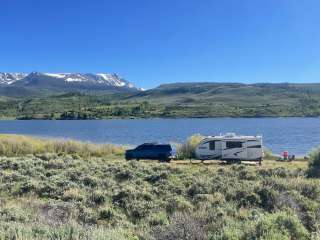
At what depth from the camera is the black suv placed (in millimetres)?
32938

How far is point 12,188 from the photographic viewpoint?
696 inches

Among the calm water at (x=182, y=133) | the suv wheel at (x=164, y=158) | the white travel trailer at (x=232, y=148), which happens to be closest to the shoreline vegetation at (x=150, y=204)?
the suv wheel at (x=164, y=158)

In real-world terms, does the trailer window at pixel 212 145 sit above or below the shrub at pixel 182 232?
above

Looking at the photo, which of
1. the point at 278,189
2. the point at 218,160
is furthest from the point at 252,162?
the point at 278,189

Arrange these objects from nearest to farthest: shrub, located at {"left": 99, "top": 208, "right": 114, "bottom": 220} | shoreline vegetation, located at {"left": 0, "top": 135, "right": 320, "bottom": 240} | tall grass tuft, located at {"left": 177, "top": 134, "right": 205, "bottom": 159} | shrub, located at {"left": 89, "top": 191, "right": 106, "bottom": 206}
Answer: shoreline vegetation, located at {"left": 0, "top": 135, "right": 320, "bottom": 240} → shrub, located at {"left": 99, "top": 208, "right": 114, "bottom": 220} → shrub, located at {"left": 89, "top": 191, "right": 106, "bottom": 206} → tall grass tuft, located at {"left": 177, "top": 134, "right": 205, "bottom": 159}

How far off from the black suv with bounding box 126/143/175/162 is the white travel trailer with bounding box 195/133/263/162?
2334 millimetres

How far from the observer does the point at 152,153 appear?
3319cm

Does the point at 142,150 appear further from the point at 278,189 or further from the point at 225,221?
the point at 225,221

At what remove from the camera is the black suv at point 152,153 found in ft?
108

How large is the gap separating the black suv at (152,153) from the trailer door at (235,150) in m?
3.82

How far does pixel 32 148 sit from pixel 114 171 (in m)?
15.4

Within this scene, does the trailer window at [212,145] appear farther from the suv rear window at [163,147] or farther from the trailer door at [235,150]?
the suv rear window at [163,147]

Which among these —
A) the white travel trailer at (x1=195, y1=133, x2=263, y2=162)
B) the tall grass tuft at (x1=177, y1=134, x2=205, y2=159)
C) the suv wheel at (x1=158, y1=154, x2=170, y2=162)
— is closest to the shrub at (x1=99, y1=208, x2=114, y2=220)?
the suv wheel at (x1=158, y1=154, x2=170, y2=162)

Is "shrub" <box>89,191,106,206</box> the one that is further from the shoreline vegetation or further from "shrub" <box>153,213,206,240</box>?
"shrub" <box>153,213,206,240</box>
